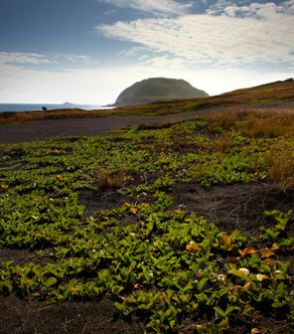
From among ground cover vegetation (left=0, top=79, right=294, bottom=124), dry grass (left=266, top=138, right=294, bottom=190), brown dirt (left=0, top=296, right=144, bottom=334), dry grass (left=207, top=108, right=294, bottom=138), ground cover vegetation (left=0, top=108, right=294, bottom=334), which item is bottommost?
brown dirt (left=0, top=296, right=144, bottom=334)

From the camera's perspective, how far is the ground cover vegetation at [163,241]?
3449mm

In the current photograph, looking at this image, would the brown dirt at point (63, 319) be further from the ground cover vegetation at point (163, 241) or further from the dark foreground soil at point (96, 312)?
the ground cover vegetation at point (163, 241)

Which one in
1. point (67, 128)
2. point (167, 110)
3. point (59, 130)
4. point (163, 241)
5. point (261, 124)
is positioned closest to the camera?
point (163, 241)

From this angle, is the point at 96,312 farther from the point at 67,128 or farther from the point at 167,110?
the point at 167,110

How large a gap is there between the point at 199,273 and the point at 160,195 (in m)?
3.11

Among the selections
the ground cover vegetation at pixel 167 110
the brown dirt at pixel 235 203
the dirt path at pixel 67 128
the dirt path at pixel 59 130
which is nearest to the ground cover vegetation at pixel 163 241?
the brown dirt at pixel 235 203

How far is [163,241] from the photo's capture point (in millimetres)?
4855

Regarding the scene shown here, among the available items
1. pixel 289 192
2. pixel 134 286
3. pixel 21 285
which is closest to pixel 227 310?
pixel 134 286

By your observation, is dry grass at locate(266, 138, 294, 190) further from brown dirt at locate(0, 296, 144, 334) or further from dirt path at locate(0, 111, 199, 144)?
dirt path at locate(0, 111, 199, 144)

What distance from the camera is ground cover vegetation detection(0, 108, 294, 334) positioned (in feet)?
11.3

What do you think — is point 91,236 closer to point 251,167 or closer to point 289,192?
point 289,192

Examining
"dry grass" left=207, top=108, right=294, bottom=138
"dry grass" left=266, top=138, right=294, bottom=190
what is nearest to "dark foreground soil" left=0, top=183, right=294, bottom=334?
"dry grass" left=266, top=138, right=294, bottom=190

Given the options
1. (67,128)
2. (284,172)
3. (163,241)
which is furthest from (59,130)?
(163,241)

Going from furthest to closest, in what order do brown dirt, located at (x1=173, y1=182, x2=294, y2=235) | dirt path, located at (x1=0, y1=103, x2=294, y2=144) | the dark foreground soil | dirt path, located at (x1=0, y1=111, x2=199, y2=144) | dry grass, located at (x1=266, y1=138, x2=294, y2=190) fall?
dirt path, located at (x1=0, y1=103, x2=294, y2=144)
dirt path, located at (x1=0, y1=111, x2=199, y2=144)
dry grass, located at (x1=266, y1=138, x2=294, y2=190)
brown dirt, located at (x1=173, y1=182, x2=294, y2=235)
the dark foreground soil
